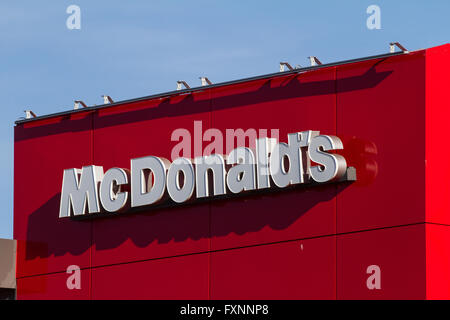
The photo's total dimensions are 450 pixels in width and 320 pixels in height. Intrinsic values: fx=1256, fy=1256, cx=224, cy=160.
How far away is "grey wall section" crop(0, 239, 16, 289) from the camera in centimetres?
3155

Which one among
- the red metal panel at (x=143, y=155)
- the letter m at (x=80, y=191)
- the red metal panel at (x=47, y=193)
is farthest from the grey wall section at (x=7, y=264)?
the red metal panel at (x=143, y=155)

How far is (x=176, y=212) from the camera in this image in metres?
29.0

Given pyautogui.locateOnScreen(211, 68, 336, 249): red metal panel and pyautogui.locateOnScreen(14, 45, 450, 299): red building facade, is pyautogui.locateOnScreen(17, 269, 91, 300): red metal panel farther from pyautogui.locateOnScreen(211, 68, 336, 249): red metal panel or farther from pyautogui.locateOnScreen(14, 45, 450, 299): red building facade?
pyautogui.locateOnScreen(211, 68, 336, 249): red metal panel

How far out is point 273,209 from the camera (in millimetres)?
27422

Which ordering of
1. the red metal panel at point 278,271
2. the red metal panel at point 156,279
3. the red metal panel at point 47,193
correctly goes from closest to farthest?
the red metal panel at point 278,271
the red metal panel at point 156,279
the red metal panel at point 47,193

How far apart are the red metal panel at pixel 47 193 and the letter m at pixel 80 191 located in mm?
510

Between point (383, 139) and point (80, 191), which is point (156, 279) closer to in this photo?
point (80, 191)

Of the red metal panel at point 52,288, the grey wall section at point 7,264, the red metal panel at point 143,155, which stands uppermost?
the red metal panel at point 143,155

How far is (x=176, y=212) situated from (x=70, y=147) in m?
3.90

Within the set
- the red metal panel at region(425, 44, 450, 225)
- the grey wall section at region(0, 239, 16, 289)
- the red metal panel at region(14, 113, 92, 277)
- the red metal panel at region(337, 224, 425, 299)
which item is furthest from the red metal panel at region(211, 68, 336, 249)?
the grey wall section at region(0, 239, 16, 289)

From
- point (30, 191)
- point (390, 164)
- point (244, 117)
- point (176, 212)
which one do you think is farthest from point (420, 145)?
point (30, 191)

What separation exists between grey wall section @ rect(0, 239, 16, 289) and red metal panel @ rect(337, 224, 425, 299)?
9.44 metres

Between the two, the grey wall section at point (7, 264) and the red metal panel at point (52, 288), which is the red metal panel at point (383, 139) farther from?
the grey wall section at point (7, 264)

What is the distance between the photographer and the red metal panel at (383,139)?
83.6 ft
